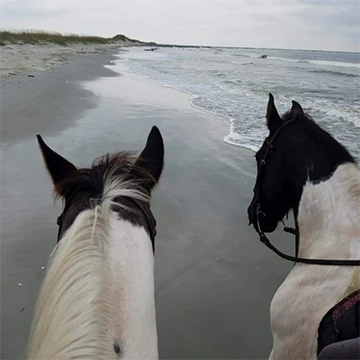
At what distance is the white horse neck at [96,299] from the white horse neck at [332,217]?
3.74ft

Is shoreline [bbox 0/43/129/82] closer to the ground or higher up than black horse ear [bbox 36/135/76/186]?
closer to the ground

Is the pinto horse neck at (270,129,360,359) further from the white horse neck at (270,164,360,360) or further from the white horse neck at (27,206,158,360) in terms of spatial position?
the white horse neck at (27,206,158,360)

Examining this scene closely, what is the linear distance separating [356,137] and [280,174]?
6.35 meters

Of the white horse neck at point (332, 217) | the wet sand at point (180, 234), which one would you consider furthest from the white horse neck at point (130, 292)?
the wet sand at point (180, 234)

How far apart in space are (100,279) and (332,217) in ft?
4.77

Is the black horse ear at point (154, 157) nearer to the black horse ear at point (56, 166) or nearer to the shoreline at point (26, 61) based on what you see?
the black horse ear at point (56, 166)

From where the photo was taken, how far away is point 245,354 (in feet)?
10.2

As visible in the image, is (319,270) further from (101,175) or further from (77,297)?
(77,297)

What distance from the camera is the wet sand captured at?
326cm

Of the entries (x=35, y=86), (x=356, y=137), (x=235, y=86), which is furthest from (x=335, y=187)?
(x=235, y=86)

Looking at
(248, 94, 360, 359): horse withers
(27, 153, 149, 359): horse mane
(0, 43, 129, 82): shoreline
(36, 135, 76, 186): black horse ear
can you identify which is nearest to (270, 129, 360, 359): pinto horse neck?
(248, 94, 360, 359): horse withers

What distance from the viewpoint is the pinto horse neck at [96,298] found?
109 centimetres

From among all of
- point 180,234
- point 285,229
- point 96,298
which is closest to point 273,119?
point 285,229

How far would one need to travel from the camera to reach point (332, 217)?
224cm
